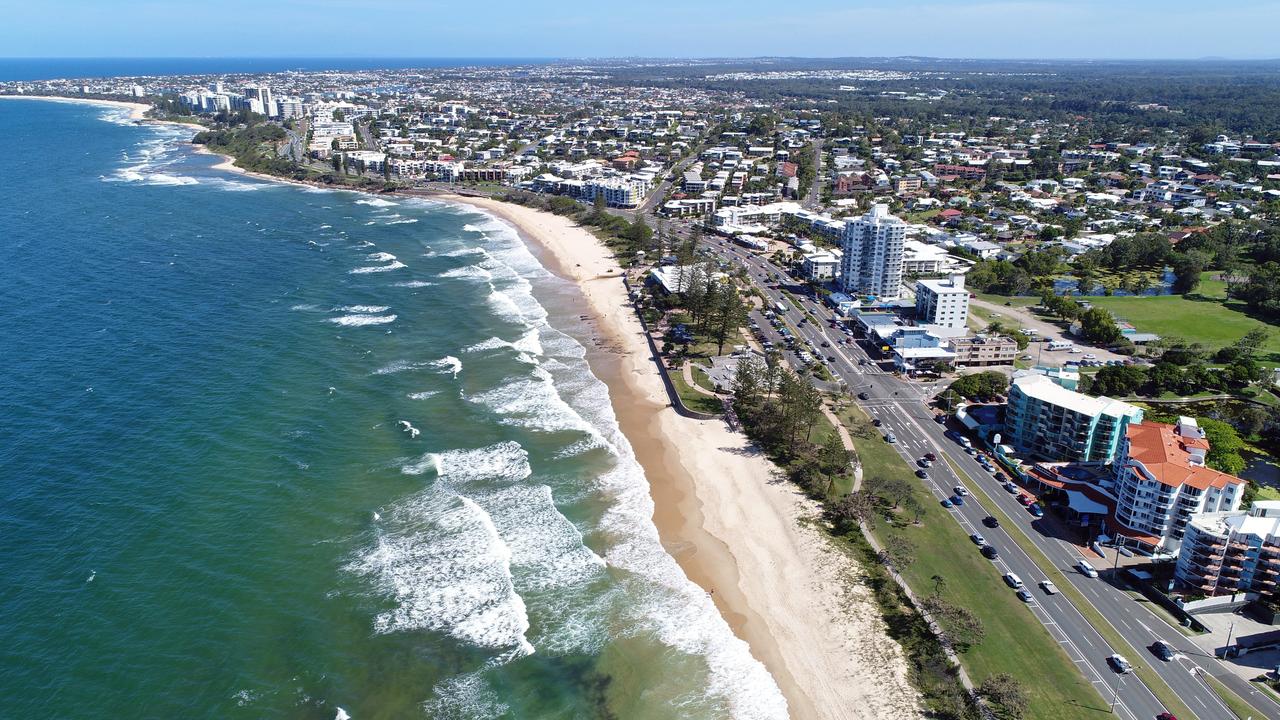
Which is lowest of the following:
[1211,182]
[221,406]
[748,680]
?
[748,680]

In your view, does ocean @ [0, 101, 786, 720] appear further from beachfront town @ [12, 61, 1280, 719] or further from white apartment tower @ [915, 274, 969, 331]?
white apartment tower @ [915, 274, 969, 331]

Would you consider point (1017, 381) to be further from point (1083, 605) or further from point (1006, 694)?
point (1006, 694)

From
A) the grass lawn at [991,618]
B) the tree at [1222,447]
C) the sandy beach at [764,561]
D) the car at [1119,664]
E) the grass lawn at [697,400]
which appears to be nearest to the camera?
the grass lawn at [991,618]

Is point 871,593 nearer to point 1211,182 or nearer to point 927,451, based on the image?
point 927,451

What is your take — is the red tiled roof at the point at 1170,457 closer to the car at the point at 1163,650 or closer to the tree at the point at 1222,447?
the tree at the point at 1222,447

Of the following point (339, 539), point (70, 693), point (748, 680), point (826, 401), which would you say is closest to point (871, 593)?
point (748, 680)

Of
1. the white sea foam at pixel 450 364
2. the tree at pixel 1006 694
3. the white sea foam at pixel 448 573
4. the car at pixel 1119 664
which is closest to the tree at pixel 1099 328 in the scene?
the car at pixel 1119 664

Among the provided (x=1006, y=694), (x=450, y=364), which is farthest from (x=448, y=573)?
(x=450, y=364)

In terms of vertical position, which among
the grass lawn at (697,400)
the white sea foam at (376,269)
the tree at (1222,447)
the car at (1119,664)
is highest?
the white sea foam at (376,269)
